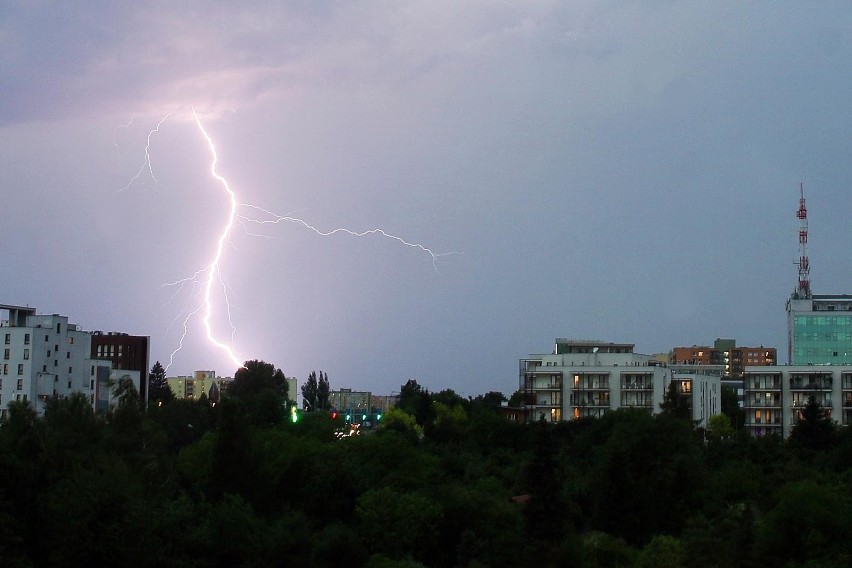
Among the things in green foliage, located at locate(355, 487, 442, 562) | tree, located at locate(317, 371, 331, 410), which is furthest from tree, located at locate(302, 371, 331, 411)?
green foliage, located at locate(355, 487, 442, 562)

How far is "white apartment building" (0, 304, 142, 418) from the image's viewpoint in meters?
75.4

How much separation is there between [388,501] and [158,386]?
74.5 m

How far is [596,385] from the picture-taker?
8212 centimetres

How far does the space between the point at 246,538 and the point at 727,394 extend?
7093 cm

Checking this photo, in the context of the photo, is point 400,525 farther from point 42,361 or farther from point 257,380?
point 257,380

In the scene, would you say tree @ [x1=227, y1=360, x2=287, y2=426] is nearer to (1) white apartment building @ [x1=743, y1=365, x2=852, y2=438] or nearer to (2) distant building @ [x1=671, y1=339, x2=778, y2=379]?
(1) white apartment building @ [x1=743, y1=365, x2=852, y2=438]

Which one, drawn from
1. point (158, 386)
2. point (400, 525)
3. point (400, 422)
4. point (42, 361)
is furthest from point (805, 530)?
point (158, 386)

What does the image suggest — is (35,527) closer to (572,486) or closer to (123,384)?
(572,486)

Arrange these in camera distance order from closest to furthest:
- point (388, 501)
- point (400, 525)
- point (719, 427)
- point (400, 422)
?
1. point (400, 525)
2. point (388, 501)
3. point (400, 422)
4. point (719, 427)

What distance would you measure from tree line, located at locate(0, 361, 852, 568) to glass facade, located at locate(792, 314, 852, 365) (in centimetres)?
3773

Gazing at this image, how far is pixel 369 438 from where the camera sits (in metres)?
51.3

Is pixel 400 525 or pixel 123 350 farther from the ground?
pixel 123 350

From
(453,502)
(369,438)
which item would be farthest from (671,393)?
(453,502)

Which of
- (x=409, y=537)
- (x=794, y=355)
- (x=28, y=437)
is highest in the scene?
(x=794, y=355)
